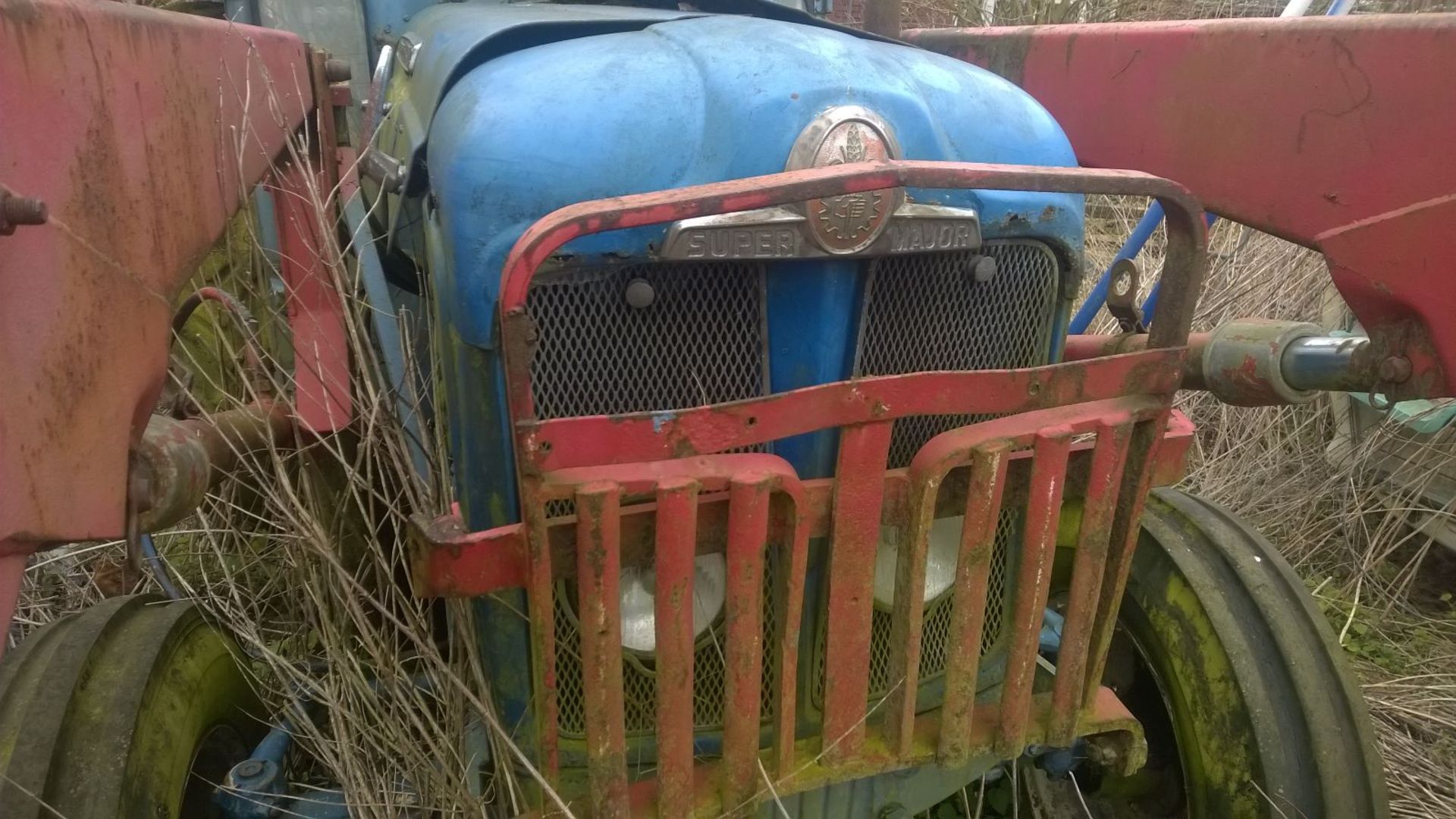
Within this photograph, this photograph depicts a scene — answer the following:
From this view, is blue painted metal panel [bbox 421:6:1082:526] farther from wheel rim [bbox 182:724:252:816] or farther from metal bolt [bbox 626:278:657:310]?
wheel rim [bbox 182:724:252:816]

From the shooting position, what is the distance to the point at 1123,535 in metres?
1.46

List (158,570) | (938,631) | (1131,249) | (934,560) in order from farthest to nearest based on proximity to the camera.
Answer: (1131,249), (158,570), (938,631), (934,560)

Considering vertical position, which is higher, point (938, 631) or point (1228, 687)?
point (938, 631)

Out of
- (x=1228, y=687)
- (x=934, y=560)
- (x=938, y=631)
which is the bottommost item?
(x=1228, y=687)

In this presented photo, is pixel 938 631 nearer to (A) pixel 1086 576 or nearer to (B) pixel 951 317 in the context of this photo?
(A) pixel 1086 576

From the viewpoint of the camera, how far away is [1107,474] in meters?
1.37

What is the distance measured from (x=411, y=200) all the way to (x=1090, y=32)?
1.33 meters

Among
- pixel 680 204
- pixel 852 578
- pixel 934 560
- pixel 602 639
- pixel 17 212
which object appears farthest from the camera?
pixel 934 560

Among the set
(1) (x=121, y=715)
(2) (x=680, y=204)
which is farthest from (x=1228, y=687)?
(1) (x=121, y=715)

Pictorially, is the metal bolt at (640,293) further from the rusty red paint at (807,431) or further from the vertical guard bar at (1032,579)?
the vertical guard bar at (1032,579)

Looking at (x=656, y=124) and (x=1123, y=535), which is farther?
(x=1123, y=535)

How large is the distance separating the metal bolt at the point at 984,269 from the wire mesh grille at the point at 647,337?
32cm

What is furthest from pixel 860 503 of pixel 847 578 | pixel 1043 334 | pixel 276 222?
pixel 276 222

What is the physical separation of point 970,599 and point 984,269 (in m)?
0.46
